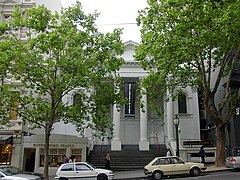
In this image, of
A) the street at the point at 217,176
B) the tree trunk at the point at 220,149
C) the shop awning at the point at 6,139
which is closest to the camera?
the street at the point at 217,176

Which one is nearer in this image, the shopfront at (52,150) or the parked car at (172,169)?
the parked car at (172,169)

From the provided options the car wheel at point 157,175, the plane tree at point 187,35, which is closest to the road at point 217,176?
the car wheel at point 157,175

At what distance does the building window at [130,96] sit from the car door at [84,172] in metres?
14.0

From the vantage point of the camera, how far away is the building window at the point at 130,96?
29362mm

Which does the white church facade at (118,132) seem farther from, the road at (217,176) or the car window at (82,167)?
the road at (217,176)

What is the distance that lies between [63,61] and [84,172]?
21.8 ft

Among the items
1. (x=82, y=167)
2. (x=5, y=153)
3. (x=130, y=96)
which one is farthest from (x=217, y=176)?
(x=5, y=153)

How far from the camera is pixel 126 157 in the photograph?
75.6ft

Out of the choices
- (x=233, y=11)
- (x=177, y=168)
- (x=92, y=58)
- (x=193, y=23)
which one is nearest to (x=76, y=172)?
(x=177, y=168)

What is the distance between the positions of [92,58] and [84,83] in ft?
5.80

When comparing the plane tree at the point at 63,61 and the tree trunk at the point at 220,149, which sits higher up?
the plane tree at the point at 63,61

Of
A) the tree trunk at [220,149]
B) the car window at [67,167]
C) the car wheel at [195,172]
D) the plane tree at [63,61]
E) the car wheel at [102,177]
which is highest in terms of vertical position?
the plane tree at [63,61]

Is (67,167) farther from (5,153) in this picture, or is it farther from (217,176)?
(5,153)

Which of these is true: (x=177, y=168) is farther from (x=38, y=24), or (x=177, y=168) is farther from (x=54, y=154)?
(x=38, y=24)
